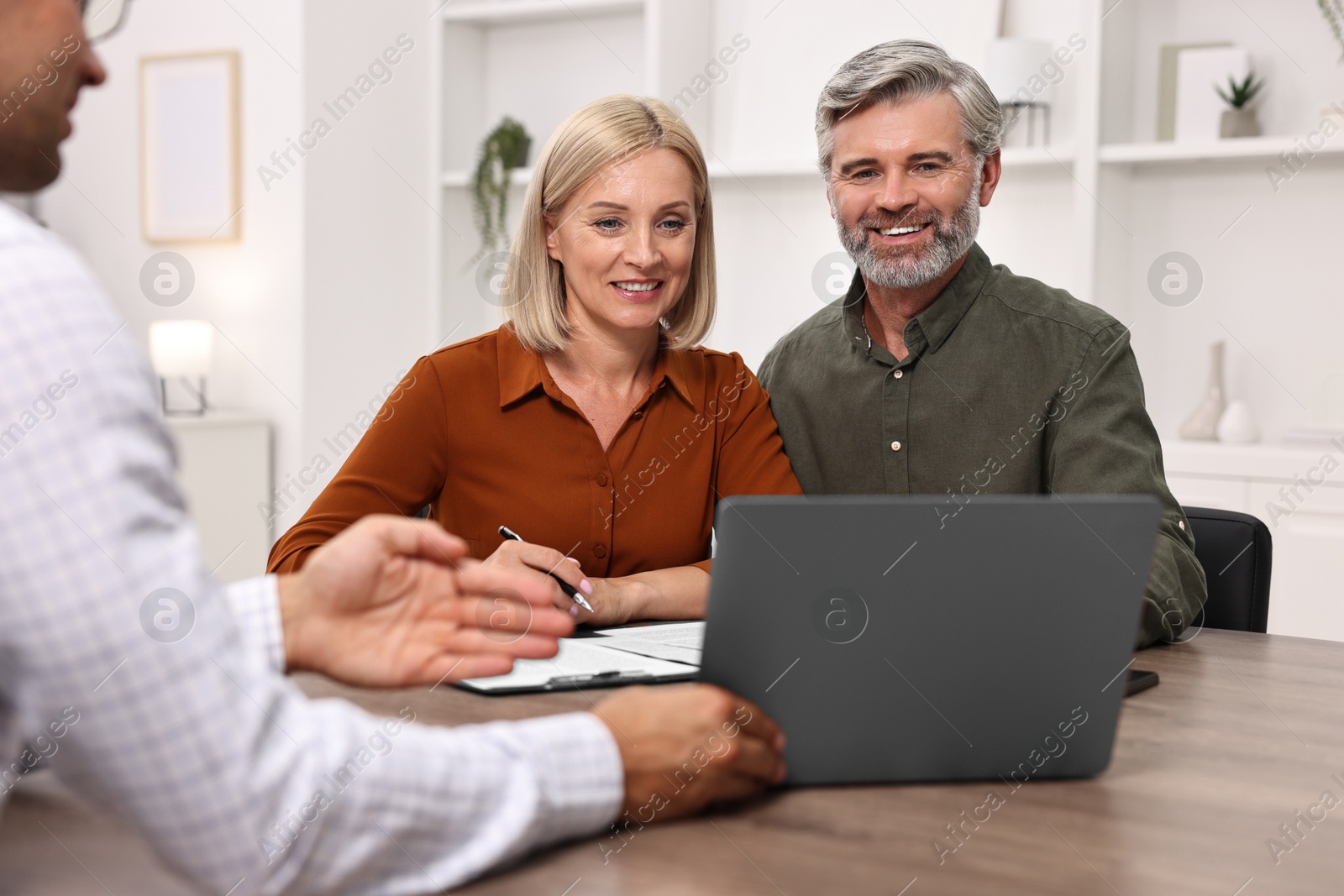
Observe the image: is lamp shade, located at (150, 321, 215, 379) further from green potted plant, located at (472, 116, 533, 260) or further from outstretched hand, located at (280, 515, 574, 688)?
outstretched hand, located at (280, 515, 574, 688)

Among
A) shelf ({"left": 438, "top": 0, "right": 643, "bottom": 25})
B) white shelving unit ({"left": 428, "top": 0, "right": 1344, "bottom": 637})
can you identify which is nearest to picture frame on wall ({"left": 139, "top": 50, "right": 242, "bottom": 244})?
shelf ({"left": 438, "top": 0, "right": 643, "bottom": 25})

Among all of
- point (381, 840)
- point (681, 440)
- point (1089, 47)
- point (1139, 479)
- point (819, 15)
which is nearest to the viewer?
point (381, 840)

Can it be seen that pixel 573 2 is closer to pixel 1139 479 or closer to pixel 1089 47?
pixel 1089 47

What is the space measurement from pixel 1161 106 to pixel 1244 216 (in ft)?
1.29

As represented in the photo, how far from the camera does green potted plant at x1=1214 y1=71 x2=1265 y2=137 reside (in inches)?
132

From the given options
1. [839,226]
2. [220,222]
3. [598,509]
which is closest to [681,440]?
[598,509]

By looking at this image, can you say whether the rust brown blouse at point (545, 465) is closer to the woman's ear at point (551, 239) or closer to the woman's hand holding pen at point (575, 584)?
the woman's ear at point (551, 239)

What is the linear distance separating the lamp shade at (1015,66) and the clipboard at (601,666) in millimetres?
2633

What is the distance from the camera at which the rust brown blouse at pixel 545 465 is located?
184 cm

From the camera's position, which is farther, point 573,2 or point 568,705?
point 573,2

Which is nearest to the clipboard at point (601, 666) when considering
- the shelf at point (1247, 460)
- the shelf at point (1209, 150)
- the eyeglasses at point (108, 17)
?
the shelf at point (1247, 460)

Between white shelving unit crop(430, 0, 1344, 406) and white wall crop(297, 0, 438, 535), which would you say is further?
white wall crop(297, 0, 438, 535)

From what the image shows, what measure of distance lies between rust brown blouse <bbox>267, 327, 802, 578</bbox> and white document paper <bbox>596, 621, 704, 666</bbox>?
13.5 inches

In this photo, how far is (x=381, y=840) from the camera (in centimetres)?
71
